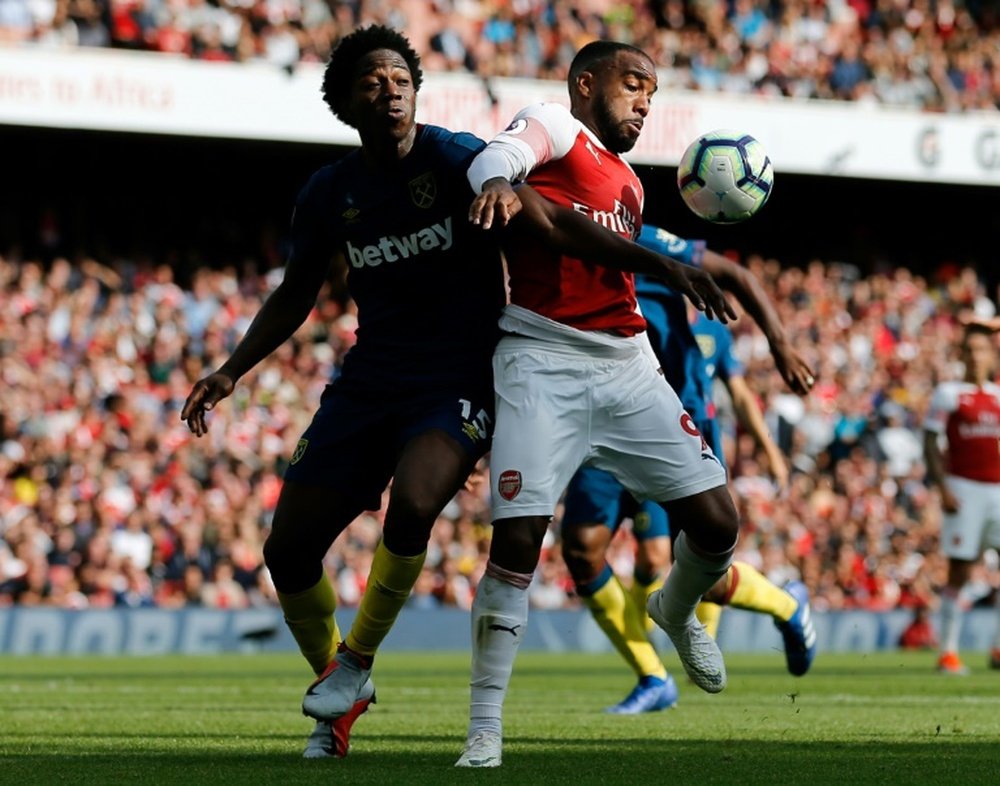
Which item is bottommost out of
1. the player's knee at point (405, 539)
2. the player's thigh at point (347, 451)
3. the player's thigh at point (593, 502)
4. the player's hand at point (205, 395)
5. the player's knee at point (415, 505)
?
the player's thigh at point (593, 502)

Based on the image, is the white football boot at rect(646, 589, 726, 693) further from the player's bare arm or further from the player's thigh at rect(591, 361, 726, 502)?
the player's bare arm

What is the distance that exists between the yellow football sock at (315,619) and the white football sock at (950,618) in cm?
787

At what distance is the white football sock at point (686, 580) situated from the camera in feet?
22.2

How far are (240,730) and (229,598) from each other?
417 inches

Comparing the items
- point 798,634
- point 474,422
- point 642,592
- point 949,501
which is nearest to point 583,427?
point 474,422

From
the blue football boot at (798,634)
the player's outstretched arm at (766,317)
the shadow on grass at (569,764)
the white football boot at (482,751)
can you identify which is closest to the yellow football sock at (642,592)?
the blue football boot at (798,634)

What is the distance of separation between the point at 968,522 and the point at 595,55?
8.25 metres

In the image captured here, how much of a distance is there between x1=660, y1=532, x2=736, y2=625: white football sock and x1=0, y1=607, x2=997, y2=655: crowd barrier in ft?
28.4

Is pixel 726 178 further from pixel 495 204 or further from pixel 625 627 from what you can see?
pixel 625 627

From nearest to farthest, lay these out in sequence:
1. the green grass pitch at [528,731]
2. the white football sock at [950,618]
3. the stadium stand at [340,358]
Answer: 1. the green grass pitch at [528,731]
2. the white football sock at [950,618]
3. the stadium stand at [340,358]

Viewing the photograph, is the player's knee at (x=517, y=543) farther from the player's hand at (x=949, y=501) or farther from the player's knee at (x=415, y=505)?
the player's hand at (x=949, y=501)

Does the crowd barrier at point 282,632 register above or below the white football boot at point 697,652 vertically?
below

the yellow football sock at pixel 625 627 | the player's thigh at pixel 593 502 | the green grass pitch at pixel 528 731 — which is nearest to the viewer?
the green grass pitch at pixel 528 731

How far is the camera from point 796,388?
6.93m
